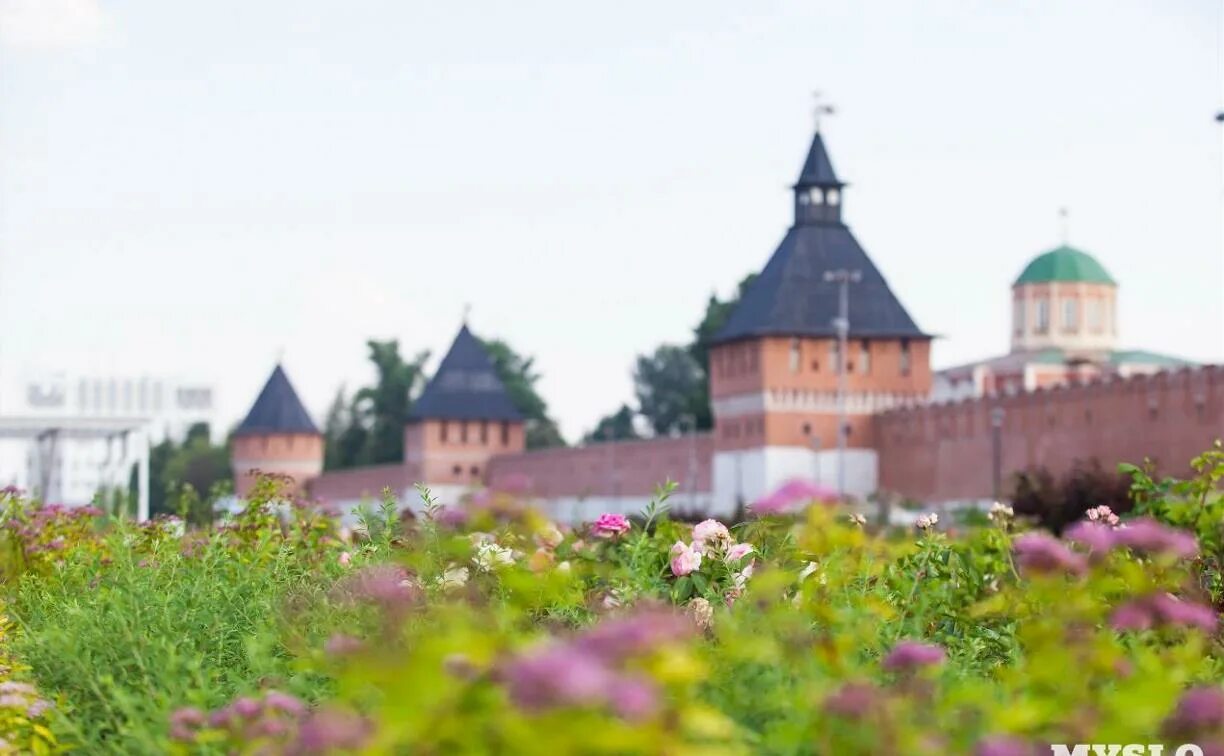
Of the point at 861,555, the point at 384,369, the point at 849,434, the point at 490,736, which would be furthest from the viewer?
the point at 384,369

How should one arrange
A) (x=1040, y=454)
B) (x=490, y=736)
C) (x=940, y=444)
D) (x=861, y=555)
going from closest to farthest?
(x=490, y=736) → (x=861, y=555) → (x=1040, y=454) → (x=940, y=444)

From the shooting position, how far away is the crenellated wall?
36156 millimetres

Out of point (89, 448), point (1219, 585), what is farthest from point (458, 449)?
point (1219, 585)

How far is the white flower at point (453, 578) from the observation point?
4.65 metres

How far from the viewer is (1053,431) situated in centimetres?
4038

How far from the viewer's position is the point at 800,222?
53312 mm

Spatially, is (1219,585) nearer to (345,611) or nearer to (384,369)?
(345,611)

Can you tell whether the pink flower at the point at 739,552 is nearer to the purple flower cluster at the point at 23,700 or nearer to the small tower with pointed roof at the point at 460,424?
the purple flower cluster at the point at 23,700

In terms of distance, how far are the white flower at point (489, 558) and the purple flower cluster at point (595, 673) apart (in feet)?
8.23

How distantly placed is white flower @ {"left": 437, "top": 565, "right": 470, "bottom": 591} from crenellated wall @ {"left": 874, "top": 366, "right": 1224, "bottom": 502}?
28635mm

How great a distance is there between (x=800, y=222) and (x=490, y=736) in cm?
5095

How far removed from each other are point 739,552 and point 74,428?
154ft

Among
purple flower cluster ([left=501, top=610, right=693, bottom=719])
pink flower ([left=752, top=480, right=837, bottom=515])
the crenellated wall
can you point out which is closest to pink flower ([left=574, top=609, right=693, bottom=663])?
purple flower cluster ([left=501, top=610, right=693, bottom=719])

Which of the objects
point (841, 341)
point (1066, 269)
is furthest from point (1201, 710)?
point (1066, 269)
